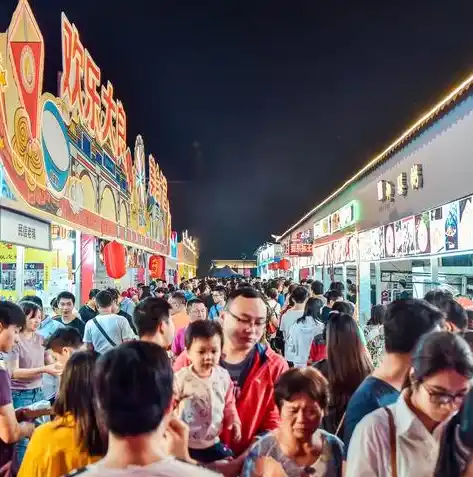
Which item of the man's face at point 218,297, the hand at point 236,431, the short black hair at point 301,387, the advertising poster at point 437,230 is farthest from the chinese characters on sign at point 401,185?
the short black hair at point 301,387

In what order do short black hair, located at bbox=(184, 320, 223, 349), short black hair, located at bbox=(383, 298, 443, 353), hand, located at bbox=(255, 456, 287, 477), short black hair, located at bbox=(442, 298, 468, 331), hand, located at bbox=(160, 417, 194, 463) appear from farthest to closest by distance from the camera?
1. short black hair, located at bbox=(442, 298, 468, 331)
2. short black hair, located at bbox=(184, 320, 223, 349)
3. short black hair, located at bbox=(383, 298, 443, 353)
4. hand, located at bbox=(255, 456, 287, 477)
5. hand, located at bbox=(160, 417, 194, 463)

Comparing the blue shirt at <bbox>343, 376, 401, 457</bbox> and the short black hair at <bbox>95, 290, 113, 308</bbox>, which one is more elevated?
the short black hair at <bbox>95, 290, 113, 308</bbox>

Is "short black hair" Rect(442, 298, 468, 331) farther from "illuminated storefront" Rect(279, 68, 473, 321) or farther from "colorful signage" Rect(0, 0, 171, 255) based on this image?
"colorful signage" Rect(0, 0, 171, 255)

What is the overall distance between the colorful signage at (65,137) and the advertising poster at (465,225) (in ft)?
20.3

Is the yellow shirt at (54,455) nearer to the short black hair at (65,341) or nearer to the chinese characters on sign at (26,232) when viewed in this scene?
the short black hair at (65,341)

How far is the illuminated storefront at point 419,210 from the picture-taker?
9398mm

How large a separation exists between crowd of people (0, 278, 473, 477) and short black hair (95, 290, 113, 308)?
240 cm

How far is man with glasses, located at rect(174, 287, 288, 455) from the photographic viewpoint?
10.7 feet

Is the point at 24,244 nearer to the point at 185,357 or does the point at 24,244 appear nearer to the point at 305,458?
the point at 185,357

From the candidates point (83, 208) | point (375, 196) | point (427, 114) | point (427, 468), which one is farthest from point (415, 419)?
point (375, 196)

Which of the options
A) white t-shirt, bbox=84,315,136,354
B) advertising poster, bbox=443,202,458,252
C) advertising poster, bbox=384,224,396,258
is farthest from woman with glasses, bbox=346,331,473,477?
advertising poster, bbox=384,224,396,258

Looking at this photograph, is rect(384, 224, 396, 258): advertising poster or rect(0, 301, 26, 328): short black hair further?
rect(384, 224, 396, 258): advertising poster

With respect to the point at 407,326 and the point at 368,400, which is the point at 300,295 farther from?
the point at 368,400

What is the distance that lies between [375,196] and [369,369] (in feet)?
42.1
